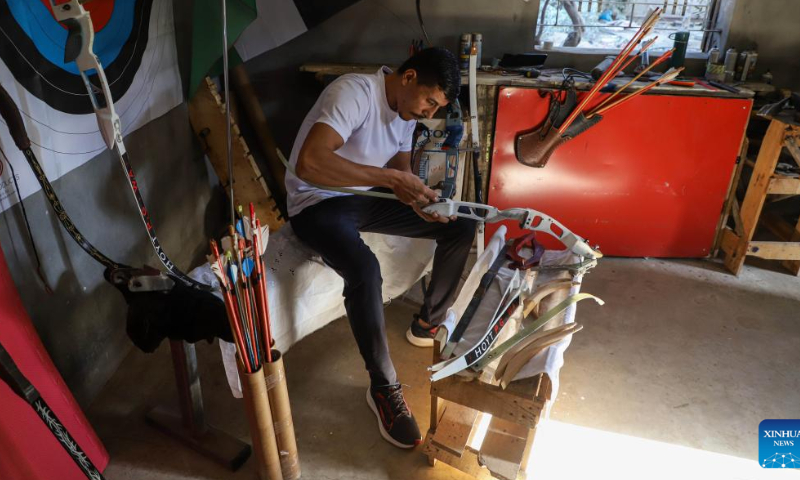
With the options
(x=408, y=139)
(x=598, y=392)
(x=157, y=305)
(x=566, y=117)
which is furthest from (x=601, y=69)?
(x=157, y=305)

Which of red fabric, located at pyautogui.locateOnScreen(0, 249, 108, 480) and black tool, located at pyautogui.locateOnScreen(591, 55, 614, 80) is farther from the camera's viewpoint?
black tool, located at pyautogui.locateOnScreen(591, 55, 614, 80)

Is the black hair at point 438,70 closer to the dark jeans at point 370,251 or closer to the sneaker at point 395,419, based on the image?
the dark jeans at point 370,251

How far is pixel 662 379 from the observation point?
214 centimetres

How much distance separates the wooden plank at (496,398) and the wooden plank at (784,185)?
74.6 inches

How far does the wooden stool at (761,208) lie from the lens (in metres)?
2.60

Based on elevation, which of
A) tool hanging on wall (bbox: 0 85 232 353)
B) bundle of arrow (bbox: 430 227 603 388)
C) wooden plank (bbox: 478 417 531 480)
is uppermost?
tool hanging on wall (bbox: 0 85 232 353)

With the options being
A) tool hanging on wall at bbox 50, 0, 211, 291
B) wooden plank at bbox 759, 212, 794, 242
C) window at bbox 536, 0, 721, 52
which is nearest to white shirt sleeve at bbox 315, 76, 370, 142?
tool hanging on wall at bbox 50, 0, 211, 291

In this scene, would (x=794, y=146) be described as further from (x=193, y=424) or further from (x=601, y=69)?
(x=193, y=424)

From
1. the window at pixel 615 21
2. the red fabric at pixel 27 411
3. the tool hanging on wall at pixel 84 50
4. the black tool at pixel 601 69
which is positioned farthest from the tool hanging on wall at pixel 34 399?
the window at pixel 615 21

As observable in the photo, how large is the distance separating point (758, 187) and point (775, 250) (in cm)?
33

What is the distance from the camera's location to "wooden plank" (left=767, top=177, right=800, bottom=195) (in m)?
2.67

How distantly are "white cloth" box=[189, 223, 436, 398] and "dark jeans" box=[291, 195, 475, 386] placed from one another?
0.08 m

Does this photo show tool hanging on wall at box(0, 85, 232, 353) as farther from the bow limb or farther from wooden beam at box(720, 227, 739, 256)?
wooden beam at box(720, 227, 739, 256)

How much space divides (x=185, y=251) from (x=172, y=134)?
0.54m
